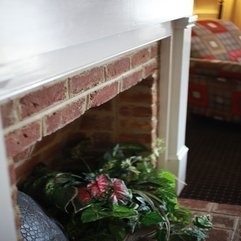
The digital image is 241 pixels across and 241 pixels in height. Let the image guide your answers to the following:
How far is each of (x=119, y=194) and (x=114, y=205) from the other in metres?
0.07

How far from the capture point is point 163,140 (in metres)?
1.94

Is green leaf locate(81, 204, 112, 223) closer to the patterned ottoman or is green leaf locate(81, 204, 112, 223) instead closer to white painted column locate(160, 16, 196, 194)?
white painted column locate(160, 16, 196, 194)

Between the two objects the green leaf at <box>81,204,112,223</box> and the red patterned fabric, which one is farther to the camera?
the red patterned fabric

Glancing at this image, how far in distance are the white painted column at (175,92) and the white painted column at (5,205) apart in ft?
3.80

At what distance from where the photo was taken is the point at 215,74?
9.19 ft

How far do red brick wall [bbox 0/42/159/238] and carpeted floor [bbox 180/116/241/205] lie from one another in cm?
52

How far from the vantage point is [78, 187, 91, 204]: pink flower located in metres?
1.42

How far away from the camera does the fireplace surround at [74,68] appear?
31.3 inches

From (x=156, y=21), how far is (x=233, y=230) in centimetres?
95

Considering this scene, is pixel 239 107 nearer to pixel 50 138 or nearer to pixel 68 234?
pixel 50 138

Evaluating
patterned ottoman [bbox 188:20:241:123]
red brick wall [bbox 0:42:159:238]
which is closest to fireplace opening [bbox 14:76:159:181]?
red brick wall [bbox 0:42:159:238]

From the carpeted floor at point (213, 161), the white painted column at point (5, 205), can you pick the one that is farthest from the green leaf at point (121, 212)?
the carpeted floor at point (213, 161)

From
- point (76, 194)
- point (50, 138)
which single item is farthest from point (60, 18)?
point (50, 138)

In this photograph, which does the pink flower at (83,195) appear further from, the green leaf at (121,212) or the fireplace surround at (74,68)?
the fireplace surround at (74,68)
